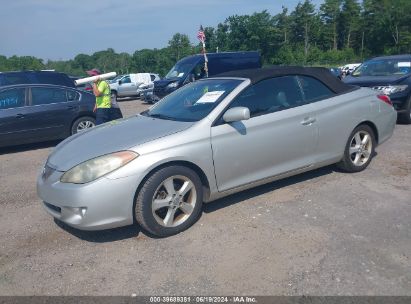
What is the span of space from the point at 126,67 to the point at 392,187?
8367 centimetres

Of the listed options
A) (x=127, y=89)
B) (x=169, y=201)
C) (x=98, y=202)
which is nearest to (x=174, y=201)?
(x=169, y=201)

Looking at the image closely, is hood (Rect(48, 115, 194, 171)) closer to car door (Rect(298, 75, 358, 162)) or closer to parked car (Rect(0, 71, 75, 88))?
car door (Rect(298, 75, 358, 162))

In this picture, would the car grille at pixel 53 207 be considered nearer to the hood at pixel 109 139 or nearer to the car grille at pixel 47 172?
the car grille at pixel 47 172

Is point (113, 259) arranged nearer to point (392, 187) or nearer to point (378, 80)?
point (392, 187)

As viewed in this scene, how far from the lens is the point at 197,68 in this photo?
15203 millimetres

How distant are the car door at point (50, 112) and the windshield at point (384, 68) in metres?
7.00

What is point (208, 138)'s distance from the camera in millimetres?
4109

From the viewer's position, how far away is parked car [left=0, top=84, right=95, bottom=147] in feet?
27.5

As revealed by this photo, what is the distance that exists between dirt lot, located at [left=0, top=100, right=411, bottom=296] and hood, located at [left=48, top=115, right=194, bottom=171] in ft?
2.69

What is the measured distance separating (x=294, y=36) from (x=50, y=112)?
83990 mm

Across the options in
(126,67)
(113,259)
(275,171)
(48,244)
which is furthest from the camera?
(126,67)

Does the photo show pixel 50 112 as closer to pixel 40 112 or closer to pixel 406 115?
pixel 40 112

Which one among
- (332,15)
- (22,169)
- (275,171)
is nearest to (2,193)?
(22,169)

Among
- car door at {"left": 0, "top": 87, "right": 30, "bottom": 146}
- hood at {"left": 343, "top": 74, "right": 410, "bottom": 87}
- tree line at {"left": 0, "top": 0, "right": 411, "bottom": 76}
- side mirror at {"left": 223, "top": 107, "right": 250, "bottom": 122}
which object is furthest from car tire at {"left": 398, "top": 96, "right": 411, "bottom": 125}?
tree line at {"left": 0, "top": 0, "right": 411, "bottom": 76}
